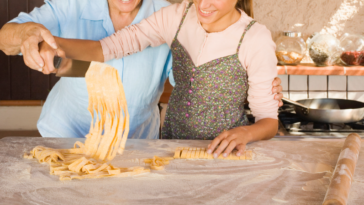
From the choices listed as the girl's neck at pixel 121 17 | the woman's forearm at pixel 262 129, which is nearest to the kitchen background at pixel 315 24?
the girl's neck at pixel 121 17

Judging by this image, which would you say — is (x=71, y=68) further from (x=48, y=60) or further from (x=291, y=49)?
(x=291, y=49)

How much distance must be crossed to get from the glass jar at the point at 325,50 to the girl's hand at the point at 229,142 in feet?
4.28

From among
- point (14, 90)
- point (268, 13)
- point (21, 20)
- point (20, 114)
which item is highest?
point (268, 13)

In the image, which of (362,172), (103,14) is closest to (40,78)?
(103,14)

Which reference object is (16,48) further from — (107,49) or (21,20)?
(107,49)

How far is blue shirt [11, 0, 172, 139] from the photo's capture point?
1600 mm

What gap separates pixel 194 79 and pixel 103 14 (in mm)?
505

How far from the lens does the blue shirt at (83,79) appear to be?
160cm

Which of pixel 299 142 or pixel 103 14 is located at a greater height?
pixel 103 14

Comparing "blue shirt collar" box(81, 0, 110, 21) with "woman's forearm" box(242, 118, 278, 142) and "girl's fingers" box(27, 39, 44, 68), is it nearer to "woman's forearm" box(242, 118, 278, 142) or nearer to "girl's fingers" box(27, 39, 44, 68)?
"girl's fingers" box(27, 39, 44, 68)

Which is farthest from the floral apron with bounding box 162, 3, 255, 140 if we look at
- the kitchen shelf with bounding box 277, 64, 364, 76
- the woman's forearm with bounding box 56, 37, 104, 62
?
the kitchen shelf with bounding box 277, 64, 364, 76

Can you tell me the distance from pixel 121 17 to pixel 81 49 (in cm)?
31

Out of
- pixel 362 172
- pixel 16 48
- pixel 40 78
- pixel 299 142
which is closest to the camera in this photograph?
pixel 362 172

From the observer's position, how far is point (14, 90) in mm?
3043
